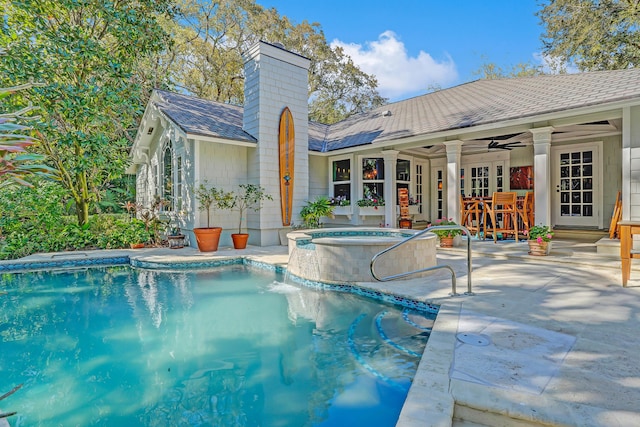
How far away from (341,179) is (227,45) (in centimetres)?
1264

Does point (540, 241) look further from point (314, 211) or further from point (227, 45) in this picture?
point (227, 45)

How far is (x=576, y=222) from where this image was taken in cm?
902

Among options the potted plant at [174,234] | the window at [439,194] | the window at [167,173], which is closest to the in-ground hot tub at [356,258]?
the potted plant at [174,234]

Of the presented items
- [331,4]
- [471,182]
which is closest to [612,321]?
[471,182]

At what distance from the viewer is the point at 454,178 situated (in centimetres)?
807

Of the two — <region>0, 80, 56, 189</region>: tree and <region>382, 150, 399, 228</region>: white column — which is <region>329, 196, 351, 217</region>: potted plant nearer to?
<region>382, 150, 399, 228</region>: white column

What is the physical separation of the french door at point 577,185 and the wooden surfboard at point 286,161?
710 centimetres

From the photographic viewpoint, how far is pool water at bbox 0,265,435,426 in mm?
2465

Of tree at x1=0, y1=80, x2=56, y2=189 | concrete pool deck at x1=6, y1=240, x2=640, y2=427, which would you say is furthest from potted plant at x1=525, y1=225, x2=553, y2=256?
tree at x1=0, y1=80, x2=56, y2=189

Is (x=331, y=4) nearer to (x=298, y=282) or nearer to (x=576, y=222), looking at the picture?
(x=576, y=222)

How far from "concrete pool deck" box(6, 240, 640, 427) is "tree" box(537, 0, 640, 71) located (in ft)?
37.2

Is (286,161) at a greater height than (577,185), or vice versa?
(286,161)

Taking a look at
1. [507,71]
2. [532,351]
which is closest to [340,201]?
[532,351]

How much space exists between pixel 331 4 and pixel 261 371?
1681 cm
